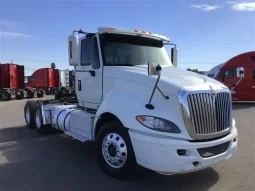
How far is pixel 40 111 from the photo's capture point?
8.91 m

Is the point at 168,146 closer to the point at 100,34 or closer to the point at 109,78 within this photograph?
the point at 109,78

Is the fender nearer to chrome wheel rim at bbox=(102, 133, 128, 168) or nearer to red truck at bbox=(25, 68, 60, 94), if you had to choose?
chrome wheel rim at bbox=(102, 133, 128, 168)

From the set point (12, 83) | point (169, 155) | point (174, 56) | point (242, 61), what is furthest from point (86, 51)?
point (12, 83)

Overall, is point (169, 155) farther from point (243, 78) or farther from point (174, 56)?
point (243, 78)

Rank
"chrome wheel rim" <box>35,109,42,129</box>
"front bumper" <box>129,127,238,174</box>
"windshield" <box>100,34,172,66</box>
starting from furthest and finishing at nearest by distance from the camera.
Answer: "chrome wheel rim" <box>35,109,42,129</box> → "windshield" <box>100,34,172,66</box> → "front bumper" <box>129,127,238,174</box>

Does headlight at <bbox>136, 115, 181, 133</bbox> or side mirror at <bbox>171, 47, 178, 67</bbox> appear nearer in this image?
headlight at <bbox>136, 115, 181, 133</bbox>

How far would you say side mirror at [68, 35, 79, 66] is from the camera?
5926mm

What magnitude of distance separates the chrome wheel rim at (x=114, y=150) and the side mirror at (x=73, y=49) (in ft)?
6.54

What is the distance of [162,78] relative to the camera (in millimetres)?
4691

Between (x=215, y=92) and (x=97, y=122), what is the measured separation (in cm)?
227

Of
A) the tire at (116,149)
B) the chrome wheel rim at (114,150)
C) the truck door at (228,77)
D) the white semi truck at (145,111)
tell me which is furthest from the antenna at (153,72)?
the truck door at (228,77)

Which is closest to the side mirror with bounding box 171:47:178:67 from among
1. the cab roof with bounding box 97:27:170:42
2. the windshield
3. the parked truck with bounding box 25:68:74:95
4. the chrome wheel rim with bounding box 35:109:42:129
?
the cab roof with bounding box 97:27:170:42

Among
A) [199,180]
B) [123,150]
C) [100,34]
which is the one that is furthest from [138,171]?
[100,34]

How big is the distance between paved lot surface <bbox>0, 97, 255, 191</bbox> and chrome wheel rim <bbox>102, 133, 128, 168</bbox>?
30cm
